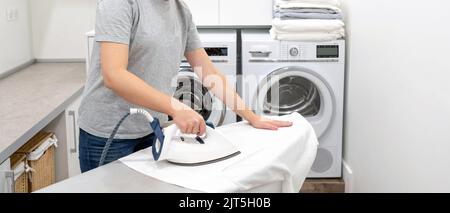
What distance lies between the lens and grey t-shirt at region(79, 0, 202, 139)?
5.58 ft

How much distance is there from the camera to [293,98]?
12.1 ft

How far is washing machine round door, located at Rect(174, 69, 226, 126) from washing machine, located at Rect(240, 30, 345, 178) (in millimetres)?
177

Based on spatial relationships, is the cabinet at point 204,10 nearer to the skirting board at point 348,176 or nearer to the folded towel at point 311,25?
the folded towel at point 311,25

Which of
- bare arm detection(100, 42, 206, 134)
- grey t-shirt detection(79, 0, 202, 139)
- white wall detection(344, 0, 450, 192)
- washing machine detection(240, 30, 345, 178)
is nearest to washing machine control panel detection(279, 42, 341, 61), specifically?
washing machine detection(240, 30, 345, 178)

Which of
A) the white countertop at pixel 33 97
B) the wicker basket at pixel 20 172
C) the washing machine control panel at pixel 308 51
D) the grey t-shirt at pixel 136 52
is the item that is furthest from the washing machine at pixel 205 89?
the grey t-shirt at pixel 136 52

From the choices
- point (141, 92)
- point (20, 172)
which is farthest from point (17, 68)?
point (141, 92)

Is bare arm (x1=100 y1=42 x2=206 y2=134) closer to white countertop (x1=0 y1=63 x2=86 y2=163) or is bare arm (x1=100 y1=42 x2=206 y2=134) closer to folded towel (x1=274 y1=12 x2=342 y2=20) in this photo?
white countertop (x1=0 y1=63 x2=86 y2=163)

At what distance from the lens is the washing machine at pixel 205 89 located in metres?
3.52

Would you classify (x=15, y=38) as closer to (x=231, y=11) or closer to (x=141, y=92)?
(x=231, y=11)

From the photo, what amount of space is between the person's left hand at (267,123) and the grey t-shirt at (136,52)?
30cm

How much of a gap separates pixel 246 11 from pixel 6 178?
2.11m
